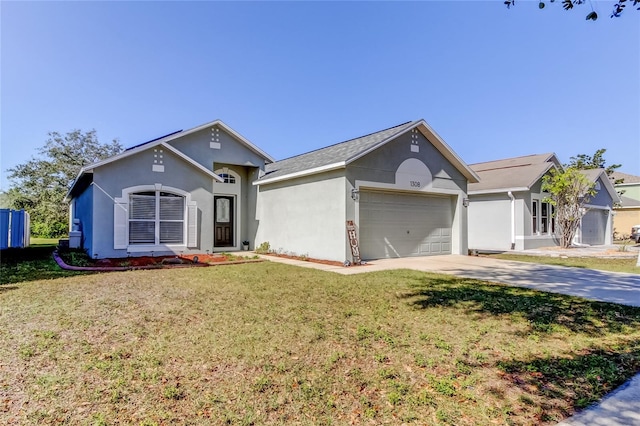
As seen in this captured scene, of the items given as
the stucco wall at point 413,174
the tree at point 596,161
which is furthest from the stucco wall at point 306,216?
the tree at point 596,161

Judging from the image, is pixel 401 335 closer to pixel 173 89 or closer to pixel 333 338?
pixel 333 338

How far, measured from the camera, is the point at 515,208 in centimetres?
1784

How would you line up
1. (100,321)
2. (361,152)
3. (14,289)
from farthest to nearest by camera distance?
(361,152) → (14,289) → (100,321)

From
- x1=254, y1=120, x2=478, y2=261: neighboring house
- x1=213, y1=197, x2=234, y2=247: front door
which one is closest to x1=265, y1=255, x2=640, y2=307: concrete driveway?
x1=254, y1=120, x2=478, y2=261: neighboring house

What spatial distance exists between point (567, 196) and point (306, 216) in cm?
1511

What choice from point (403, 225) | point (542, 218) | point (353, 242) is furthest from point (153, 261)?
point (542, 218)

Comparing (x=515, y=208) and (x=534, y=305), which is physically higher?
(x=515, y=208)

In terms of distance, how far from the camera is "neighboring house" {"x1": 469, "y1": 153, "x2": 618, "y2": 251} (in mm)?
17844

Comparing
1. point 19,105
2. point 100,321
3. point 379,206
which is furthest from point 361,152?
point 19,105

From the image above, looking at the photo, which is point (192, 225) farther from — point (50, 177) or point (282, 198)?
point (50, 177)

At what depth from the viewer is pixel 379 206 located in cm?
1267

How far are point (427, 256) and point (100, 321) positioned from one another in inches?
469

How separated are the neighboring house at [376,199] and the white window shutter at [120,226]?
5492 millimetres

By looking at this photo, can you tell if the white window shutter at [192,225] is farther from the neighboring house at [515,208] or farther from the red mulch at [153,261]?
the neighboring house at [515,208]
